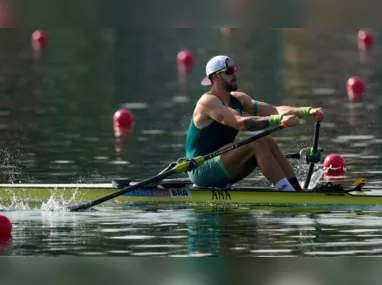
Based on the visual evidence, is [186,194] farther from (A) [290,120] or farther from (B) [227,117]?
(A) [290,120]

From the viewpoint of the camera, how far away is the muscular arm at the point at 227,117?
51.6 ft

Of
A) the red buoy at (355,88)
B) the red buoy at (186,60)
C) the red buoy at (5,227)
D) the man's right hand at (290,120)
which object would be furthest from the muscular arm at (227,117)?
the red buoy at (186,60)

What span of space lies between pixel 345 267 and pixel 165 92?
55.6 ft

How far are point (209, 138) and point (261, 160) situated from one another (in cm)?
78

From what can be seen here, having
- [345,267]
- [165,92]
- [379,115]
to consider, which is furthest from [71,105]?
[345,267]

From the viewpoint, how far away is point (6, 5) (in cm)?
3556

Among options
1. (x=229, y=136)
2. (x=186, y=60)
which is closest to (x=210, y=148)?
(x=229, y=136)

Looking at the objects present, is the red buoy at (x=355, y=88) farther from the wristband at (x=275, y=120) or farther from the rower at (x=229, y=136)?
the wristband at (x=275, y=120)

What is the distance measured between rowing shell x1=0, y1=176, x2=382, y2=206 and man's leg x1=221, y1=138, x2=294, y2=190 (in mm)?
153

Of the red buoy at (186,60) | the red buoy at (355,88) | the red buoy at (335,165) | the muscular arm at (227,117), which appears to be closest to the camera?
the muscular arm at (227,117)

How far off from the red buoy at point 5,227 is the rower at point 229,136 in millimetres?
2651

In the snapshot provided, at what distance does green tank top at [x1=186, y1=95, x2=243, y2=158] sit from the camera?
16172 mm

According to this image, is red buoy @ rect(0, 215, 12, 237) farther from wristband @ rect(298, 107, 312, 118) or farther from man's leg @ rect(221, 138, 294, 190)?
wristband @ rect(298, 107, 312, 118)

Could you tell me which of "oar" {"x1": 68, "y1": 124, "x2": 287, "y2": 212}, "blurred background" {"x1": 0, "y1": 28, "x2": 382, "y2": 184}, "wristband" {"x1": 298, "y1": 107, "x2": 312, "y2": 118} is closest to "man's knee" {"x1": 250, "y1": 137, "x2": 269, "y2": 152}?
"oar" {"x1": 68, "y1": 124, "x2": 287, "y2": 212}
